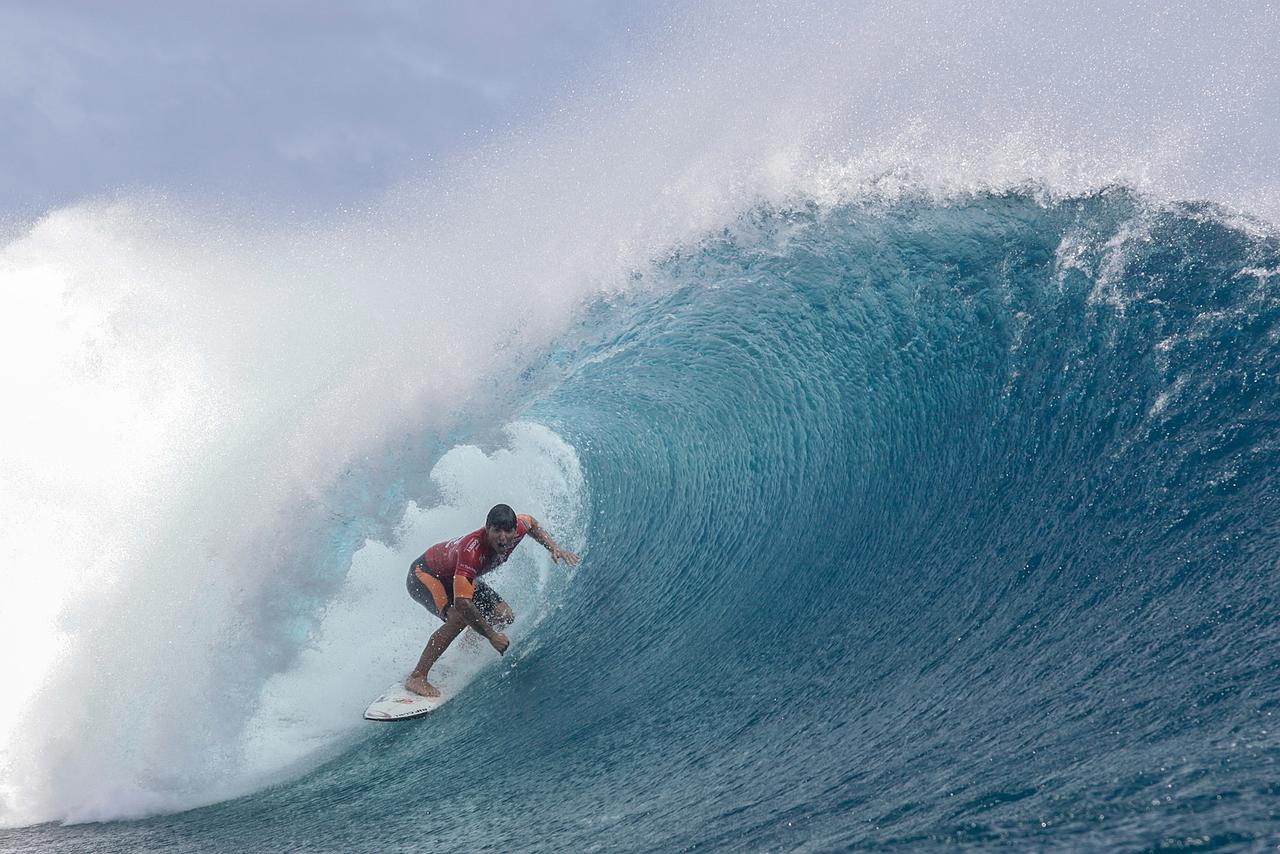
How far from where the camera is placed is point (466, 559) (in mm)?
6418

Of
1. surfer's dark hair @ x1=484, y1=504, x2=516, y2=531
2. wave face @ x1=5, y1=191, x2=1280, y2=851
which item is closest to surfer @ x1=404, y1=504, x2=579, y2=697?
surfer's dark hair @ x1=484, y1=504, x2=516, y2=531

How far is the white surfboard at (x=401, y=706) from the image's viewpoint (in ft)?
21.1

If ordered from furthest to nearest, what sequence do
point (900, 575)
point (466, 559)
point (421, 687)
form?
point (421, 687), point (466, 559), point (900, 575)

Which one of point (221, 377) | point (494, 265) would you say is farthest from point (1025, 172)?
point (221, 377)

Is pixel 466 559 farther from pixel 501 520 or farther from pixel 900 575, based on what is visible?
pixel 900 575

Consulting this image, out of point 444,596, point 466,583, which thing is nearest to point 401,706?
point 444,596

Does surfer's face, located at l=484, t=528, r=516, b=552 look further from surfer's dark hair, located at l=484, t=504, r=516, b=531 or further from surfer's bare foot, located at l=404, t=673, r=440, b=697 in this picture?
surfer's bare foot, located at l=404, t=673, r=440, b=697

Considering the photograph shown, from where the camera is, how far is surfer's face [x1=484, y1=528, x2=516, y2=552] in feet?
20.4

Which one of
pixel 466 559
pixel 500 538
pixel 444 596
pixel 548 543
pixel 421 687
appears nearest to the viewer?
pixel 500 538

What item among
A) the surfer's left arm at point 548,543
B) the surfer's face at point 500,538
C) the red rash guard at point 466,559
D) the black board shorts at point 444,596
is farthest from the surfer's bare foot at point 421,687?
the surfer's left arm at point 548,543

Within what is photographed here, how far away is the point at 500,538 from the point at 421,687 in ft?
4.33

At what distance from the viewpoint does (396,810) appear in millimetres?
5418

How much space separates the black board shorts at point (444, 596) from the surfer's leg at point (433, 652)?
20cm

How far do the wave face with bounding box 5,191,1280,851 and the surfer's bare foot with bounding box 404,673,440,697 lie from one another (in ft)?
0.51
